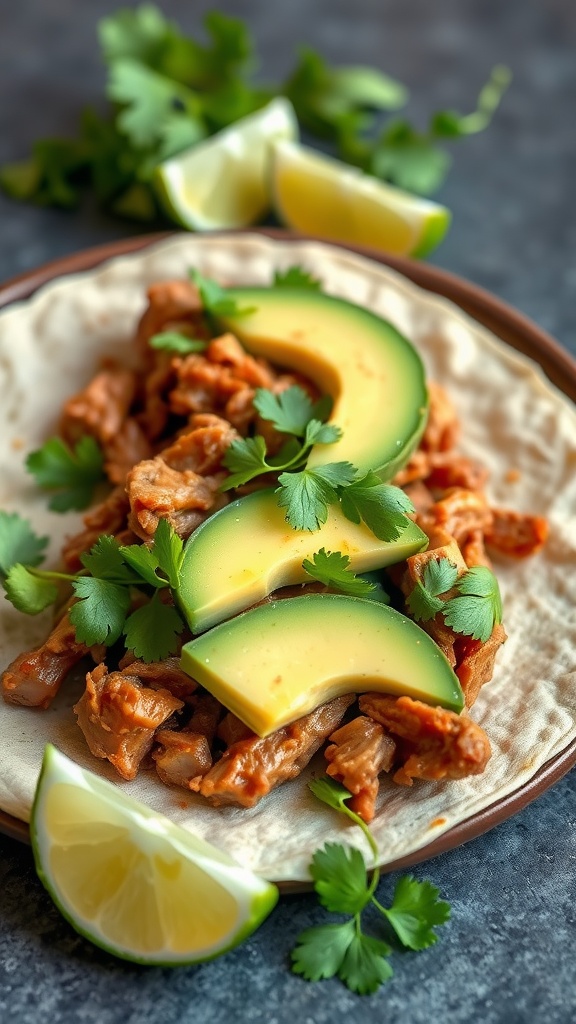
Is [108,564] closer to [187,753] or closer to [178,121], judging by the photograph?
[187,753]

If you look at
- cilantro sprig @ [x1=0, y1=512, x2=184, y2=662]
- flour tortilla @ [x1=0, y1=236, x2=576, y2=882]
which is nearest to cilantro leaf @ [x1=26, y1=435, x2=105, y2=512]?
flour tortilla @ [x1=0, y1=236, x2=576, y2=882]

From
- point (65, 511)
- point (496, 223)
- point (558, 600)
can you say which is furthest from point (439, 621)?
point (496, 223)

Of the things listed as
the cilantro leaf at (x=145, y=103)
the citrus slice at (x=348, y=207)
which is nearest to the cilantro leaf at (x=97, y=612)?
the citrus slice at (x=348, y=207)

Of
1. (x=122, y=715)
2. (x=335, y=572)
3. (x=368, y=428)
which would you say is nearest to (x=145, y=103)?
(x=368, y=428)

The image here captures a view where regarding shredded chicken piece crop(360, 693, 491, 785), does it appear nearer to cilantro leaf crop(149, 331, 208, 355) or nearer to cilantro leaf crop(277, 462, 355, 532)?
cilantro leaf crop(277, 462, 355, 532)

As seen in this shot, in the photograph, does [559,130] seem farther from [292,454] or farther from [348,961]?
[348,961]
